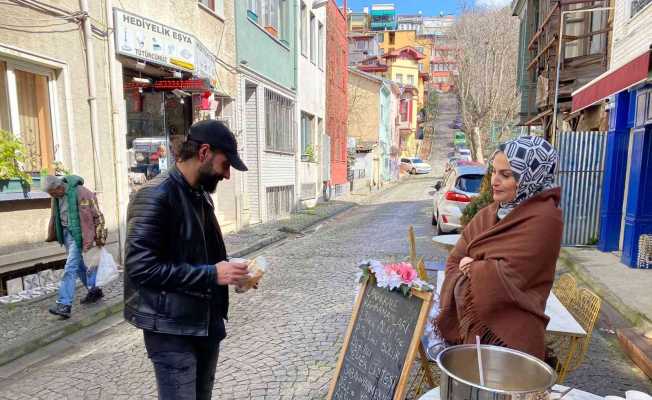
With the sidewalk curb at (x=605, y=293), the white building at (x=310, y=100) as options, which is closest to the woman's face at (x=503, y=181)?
the sidewalk curb at (x=605, y=293)

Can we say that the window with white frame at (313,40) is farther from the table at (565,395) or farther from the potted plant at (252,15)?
the table at (565,395)

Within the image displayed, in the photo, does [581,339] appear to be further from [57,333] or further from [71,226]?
[71,226]

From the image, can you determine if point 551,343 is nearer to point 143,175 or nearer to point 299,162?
point 143,175

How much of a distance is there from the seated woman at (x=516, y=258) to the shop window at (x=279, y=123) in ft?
37.1

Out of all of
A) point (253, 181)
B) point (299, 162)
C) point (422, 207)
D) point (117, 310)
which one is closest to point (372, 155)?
point (422, 207)

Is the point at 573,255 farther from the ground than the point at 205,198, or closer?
closer

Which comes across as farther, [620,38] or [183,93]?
[183,93]

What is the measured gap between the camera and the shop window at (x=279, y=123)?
520 inches

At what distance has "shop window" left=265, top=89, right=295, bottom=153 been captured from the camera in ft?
43.3

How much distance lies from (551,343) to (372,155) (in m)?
28.5

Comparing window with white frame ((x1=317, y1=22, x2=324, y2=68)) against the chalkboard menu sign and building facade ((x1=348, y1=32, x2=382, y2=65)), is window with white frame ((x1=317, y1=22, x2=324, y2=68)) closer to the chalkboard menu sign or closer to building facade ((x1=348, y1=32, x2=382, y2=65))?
the chalkboard menu sign

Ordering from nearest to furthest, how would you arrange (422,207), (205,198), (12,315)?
(205,198) → (12,315) → (422,207)

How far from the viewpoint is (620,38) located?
8188mm

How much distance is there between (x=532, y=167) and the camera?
2051mm
